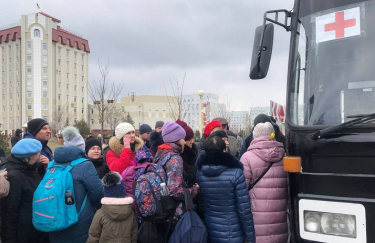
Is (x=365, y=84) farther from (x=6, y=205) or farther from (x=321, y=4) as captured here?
(x=6, y=205)

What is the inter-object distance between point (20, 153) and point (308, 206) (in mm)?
3093

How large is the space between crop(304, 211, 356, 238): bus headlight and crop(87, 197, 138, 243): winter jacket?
6.04 ft

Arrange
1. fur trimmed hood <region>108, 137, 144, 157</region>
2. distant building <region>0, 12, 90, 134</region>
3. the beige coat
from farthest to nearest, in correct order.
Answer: distant building <region>0, 12, 90, 134</region> → fur trimmed hood <region>108, 137, 144, 157</region> → the beige coat

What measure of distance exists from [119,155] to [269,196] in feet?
7.75

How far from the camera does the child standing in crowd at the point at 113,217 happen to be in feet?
11.3

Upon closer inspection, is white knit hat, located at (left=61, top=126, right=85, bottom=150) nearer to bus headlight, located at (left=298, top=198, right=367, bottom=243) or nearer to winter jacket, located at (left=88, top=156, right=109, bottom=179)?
winter jacket, located at (left=88, top=156, right=109, bottom=179)

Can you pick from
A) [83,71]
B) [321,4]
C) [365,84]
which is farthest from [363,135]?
[83,71]

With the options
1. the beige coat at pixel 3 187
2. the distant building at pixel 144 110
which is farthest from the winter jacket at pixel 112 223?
the distant building at pixel 144 110

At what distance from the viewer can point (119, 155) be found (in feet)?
16.2

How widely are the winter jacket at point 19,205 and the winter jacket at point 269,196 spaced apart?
2.52 meters

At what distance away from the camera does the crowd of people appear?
3.42 metres

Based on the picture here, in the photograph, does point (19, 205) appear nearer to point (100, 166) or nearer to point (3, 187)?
point (3, 187)

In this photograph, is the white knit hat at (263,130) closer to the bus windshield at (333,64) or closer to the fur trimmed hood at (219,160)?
the fur trimmed hood at (219,160)

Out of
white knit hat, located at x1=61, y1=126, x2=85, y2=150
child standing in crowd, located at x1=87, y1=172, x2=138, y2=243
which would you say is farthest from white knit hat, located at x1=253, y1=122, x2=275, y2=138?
white knit hat, located at x1=61, y1=126, x2=85, y2=150
